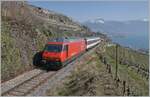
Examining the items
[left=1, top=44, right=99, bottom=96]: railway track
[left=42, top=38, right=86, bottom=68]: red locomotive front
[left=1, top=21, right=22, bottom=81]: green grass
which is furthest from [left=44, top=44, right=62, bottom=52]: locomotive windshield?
[left=1, top=21, right=22, bottom=81]: green grass

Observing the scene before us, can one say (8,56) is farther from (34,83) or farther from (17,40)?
(34,83)

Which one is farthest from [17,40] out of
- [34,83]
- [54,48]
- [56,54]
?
[34,83]

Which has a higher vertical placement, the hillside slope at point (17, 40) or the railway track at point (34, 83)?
the hillside slope at point (17, 40)

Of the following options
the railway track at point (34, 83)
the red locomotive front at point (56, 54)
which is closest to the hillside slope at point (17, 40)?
the railway track at point (34, 83)

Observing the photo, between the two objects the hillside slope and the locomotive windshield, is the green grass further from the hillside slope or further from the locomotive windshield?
the locomotive windshield

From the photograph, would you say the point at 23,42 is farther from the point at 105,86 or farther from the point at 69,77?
the point at 105,86

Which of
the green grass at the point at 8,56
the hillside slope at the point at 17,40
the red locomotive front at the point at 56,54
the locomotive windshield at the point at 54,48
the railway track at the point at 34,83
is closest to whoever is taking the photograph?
the railway track at the point at 34,83

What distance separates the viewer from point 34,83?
856 inches

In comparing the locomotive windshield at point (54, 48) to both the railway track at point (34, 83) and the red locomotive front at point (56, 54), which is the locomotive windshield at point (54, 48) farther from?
the railway track at point (34, 83)

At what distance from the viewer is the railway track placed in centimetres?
1903

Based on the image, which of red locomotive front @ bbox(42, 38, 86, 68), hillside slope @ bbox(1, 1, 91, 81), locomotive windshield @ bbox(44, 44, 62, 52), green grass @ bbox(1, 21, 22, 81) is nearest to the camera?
green grass @ bbox(1, 21, 22, 81)

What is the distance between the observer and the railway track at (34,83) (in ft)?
62.4

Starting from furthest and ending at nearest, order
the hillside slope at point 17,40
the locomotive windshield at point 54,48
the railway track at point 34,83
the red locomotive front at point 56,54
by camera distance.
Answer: the locomotive windshield at point 54,48
the red locomotive front at point 56,54
the hillside slope at point 17,40
the railway track at point 34,83

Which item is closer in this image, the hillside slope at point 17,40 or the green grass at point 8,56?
the green grass at point 8,56
